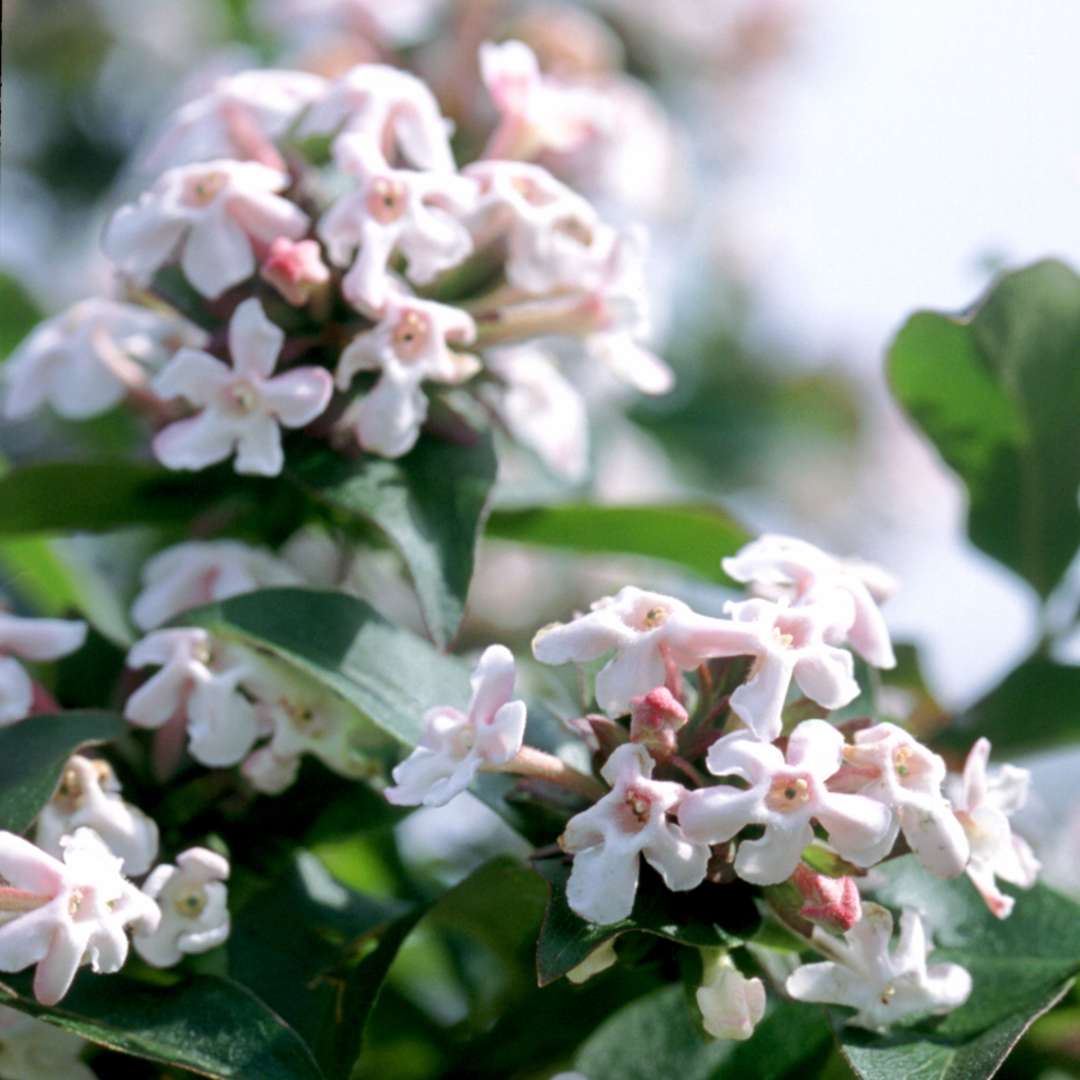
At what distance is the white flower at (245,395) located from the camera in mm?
996

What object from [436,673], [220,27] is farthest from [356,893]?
[220,27]

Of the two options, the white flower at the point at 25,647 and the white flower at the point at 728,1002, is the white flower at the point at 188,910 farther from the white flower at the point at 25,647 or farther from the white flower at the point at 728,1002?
the white flower at the point at 728,1002

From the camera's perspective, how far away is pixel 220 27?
7.96 feet

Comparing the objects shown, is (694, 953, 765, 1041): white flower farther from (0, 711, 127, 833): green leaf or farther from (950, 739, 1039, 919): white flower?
(0, 711, 127, 833): green leaf

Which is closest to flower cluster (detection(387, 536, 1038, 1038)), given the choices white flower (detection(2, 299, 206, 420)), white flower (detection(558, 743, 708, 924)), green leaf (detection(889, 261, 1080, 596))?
white flower (detection(558, 743, 708, 924))

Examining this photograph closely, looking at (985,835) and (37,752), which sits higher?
(985,835)

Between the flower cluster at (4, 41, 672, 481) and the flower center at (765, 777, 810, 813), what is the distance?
364mm

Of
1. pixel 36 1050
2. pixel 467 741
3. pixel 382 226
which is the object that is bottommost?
pixel 36 1050

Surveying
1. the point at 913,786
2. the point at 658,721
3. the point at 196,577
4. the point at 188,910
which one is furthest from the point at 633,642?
the point at 196,577

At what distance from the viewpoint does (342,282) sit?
105 cm

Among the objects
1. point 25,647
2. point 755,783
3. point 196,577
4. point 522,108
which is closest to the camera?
point 755,783

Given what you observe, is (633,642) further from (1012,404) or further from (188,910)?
(1012,404)

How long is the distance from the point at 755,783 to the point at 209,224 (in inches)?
20.5

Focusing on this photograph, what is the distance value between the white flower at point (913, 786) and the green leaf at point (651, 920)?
0.28 ft
